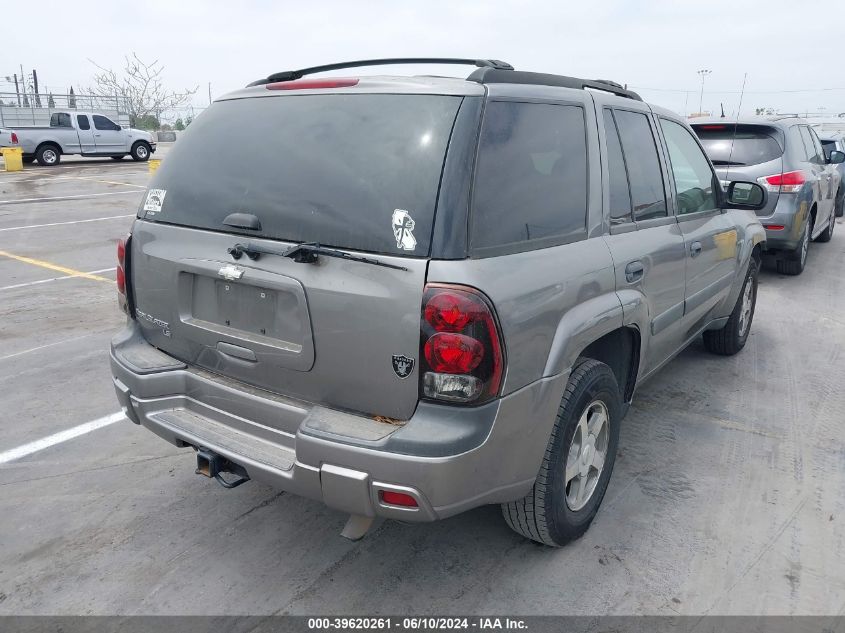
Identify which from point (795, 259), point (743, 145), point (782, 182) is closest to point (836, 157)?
point (795, 259)

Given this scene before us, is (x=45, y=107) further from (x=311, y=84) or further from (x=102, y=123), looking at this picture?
(x=311, y=84)

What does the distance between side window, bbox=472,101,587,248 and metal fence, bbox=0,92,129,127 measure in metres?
35.7

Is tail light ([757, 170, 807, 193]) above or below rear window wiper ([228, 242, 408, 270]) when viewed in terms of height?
below

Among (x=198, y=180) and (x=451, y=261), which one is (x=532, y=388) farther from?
(x=198, y=180)

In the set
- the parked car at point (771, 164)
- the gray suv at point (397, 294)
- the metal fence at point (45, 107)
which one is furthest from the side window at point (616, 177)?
the metal fence at point (45, 107)

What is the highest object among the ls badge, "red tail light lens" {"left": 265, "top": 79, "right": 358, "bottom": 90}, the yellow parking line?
"red tail light lens" {"left": 265, "top": 79, "right": 358, "bottom": 90}

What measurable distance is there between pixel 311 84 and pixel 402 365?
128 centimetres

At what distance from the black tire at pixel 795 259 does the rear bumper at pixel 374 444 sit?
22.3 feet

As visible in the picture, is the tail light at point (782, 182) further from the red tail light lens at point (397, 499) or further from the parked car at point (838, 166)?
the red tail light lens at point (397, 499)

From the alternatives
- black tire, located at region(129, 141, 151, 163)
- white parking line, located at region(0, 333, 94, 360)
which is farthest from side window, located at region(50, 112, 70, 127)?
white parking line, located at region(0, 333, 94, 360)

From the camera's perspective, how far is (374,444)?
2273mm

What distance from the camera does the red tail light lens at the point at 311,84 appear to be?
2.71m

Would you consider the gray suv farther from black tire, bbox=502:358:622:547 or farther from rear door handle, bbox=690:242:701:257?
rear door handle, bbox=690:242:701:257

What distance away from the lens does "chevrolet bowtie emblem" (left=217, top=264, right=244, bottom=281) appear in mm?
2584
